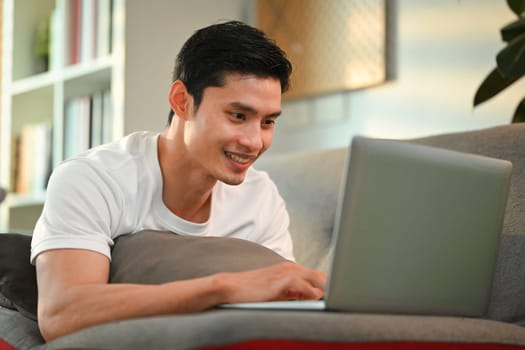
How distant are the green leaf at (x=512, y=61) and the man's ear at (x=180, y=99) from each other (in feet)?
2.59

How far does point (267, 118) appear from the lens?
5.49 ft

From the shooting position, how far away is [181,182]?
1719mm

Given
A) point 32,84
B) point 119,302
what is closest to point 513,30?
point 119,302

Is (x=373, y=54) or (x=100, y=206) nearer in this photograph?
(x=100, y=206)

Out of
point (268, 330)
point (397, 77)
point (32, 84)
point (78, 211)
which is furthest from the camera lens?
point (32, 84)

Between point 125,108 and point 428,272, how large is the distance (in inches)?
77.6

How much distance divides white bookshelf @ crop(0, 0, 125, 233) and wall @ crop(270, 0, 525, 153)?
99cm

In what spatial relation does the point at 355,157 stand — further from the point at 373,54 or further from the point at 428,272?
the point at 373,54

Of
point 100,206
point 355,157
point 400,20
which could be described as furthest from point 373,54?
point 355,157

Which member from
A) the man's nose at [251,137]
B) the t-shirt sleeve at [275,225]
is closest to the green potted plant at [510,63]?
the t-shirt sleeve at [275,225]

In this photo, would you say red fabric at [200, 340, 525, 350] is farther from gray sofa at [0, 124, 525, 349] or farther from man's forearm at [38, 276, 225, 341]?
man's forearm at [38, 276, 225, 341]

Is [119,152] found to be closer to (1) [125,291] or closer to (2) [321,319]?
(1) [125,291]

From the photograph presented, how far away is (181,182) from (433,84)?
1.25m

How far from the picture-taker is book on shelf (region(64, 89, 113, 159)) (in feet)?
10.9
